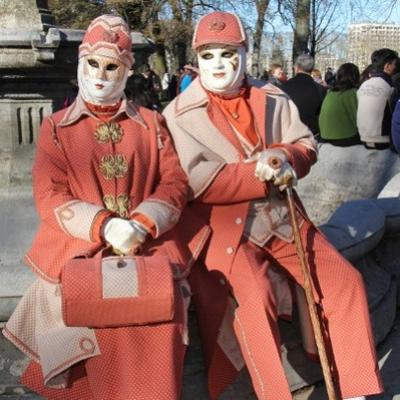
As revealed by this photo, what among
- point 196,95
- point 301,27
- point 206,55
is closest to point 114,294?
point 196,95

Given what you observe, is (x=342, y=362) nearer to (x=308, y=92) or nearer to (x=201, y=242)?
(x=201, y=242)

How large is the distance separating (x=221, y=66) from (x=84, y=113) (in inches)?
24.3

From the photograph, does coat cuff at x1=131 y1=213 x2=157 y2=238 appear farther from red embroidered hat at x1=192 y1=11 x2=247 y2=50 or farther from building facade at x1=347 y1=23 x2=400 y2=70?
building facade at x1=347 y1=23 x2=400 y2=70

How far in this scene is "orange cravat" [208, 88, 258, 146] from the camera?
11.8ft

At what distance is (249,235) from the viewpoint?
3.55 m

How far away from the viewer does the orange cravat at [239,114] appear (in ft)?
11.8

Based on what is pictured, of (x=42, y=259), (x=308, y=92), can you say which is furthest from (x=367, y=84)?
(x=42, y=259)

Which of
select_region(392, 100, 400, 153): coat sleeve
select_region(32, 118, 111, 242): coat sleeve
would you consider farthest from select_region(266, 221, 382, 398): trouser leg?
select_region(392, 100, 400, 153): coat sleeve

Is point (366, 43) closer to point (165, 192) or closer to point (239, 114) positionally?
point (239, 114)

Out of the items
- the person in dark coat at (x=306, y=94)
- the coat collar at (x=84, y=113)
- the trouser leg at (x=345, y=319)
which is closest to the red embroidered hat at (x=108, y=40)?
the coat collar at (x=84, y=113)

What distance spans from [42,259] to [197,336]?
30.5 inches

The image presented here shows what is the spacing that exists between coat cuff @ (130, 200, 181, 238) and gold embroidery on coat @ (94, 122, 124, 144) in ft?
0.99

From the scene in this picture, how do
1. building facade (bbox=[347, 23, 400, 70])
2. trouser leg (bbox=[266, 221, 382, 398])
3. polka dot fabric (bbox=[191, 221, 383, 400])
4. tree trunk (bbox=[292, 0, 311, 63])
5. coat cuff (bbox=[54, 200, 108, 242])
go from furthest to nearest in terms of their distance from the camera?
building facade (bbox=[347, 23, 400, 70])
tree trunk (bbox=[292, 0, 311, 63])
trouser leg (bbox=[266, 221, 382, 398])
polka dot fabric (bbox=[191, 221, 383, 400])
coat cuff (bbox=[54, 200, 108, 242])

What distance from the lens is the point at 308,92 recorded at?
902 centimetres
